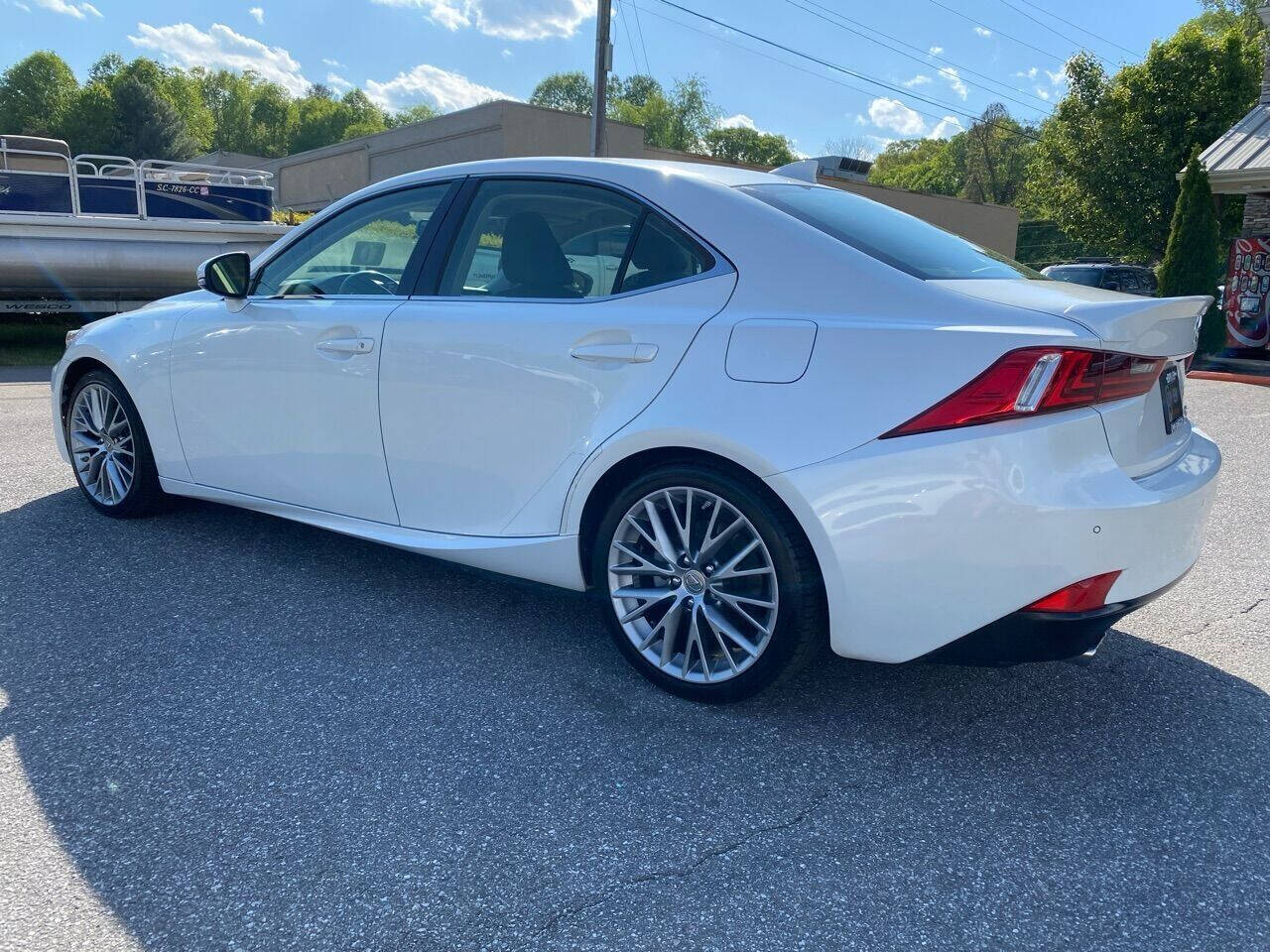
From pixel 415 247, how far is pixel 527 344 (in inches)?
32.2

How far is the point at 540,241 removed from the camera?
3408mm

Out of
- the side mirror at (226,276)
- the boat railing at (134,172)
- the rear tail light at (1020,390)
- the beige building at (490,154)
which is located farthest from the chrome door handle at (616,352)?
the beige building at (490,154)

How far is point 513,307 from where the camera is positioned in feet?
10.9

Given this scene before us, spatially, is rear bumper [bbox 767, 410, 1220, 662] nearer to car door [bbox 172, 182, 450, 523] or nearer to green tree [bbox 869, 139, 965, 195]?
car door [bbox 172, 182, 450, 523]

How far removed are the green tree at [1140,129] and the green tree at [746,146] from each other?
2723 inches

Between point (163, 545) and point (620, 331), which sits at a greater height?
point (620, 331)

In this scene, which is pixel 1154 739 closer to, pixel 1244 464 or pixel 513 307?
pixel 513 307

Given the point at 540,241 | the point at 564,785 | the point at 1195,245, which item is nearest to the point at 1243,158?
the point at 1195,245

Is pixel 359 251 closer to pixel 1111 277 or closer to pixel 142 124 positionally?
pixel 1111 277

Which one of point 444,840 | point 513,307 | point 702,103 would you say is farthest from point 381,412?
point 702,103

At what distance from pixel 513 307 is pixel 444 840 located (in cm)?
172

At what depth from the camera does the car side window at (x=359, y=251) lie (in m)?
3.74

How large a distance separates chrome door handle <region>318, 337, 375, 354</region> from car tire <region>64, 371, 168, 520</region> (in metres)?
1.40

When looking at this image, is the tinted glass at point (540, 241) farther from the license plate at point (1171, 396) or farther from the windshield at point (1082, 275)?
the windshield at point (1082, 275)
